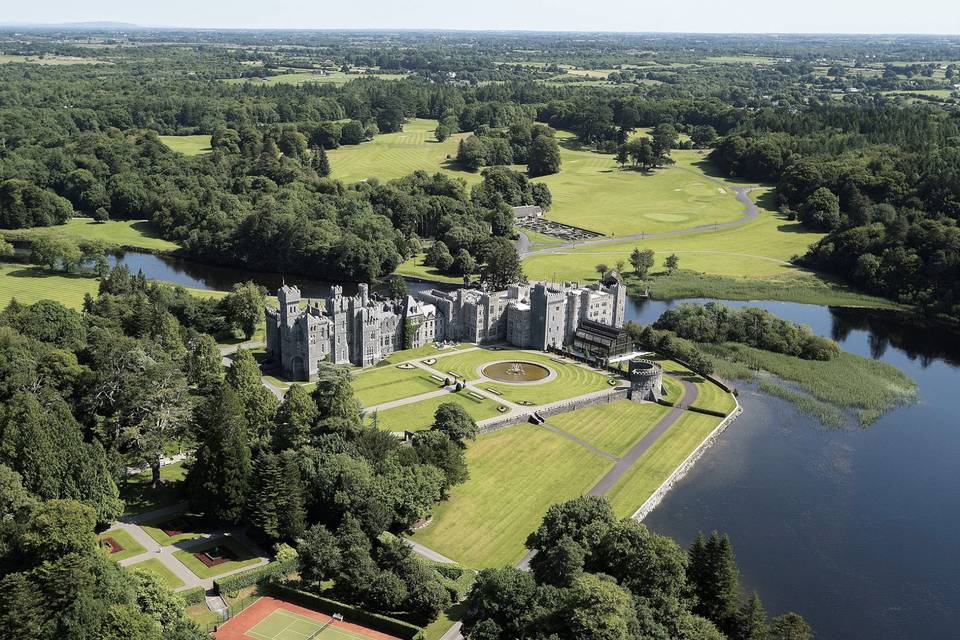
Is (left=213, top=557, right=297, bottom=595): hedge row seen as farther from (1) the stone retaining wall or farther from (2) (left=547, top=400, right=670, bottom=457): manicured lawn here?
(2) (left=547, top=400, right=670, bottom=457): manicured lawn

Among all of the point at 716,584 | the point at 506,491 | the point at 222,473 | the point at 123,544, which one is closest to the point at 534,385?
the point at 506,491

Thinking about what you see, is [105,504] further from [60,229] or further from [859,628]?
[60,229]

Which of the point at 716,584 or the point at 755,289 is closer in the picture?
the point at 716,584

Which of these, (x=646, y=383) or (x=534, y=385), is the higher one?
(x=646, y=383)

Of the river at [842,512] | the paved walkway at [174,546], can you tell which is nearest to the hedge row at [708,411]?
the river at [842,512]

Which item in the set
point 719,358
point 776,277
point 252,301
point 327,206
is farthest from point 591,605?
point 327,206

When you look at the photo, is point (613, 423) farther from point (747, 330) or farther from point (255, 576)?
point (255, 576)
